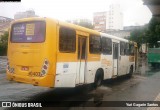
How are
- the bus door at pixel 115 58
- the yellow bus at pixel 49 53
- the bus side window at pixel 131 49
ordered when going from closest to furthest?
the yellow bus at pixel 49 53 < the bus door at pixel 115 58 < the bus side window at pixel 131 49

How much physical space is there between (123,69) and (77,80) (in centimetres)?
707

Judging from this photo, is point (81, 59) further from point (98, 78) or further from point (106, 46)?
point (106, 46)

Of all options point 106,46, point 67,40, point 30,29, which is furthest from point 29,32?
point 106,46

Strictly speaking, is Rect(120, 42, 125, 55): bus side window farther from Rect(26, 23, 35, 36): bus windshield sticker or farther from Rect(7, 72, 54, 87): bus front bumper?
Rect(7, 72, 54, 87): bus front bumper

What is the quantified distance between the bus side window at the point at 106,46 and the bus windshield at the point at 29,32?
474 centimetres

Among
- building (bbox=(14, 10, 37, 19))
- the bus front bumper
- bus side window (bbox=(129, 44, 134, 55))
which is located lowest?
the bus front bumper

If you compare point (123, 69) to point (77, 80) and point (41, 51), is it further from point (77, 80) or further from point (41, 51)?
point (41, 51)

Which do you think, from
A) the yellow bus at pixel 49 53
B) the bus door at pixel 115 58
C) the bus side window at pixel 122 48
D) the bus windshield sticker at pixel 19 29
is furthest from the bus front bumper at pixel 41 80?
the bus side window at pixel 122 48

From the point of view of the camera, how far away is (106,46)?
529 inches

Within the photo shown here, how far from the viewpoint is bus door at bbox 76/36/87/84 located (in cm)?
1038

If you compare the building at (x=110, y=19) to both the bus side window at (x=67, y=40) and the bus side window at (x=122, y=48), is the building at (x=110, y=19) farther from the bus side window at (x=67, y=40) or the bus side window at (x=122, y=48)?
the bus side window at (x=67, y=40)

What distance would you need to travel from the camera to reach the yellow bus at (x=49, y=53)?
8727 mm

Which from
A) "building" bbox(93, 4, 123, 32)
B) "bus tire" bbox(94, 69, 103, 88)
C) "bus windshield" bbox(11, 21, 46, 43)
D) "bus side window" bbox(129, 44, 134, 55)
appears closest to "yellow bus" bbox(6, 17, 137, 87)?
"bus windshield" bbox(11, 21, 46, 43)

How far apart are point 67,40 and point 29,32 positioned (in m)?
1.39
